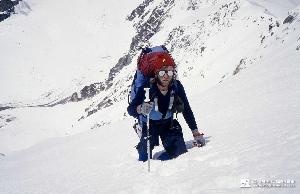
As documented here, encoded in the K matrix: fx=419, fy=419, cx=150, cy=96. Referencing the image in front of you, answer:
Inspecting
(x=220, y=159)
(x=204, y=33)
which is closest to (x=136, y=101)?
(x=220, y=159)

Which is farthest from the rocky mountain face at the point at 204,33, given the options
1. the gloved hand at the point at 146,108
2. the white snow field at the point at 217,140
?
the gloved hand at the point at 146,108

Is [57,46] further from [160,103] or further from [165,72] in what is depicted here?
[165,72]

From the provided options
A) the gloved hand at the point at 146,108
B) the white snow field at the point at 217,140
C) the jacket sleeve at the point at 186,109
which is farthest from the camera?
the jacket sleeve at the point at 186,109

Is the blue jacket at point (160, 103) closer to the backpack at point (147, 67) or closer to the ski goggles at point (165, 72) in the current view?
the backpack at point (147, 67)

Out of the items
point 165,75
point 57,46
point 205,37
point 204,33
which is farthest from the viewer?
point 57,46

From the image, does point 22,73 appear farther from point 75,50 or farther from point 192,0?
point 192,0

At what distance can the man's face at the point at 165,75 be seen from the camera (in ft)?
21.2

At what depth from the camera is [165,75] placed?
6.47m

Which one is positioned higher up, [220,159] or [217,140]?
[217,140]

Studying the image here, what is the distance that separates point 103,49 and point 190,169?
7565 centimetres

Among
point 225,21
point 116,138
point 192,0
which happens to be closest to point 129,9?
point 192,0

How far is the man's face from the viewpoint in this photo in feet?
21.2

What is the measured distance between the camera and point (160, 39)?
5531cm

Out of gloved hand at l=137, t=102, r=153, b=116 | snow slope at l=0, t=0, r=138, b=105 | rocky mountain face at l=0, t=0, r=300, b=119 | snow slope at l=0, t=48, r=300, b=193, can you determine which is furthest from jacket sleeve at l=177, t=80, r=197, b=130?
snow slope at l=0, t=0, r=138, b=105
